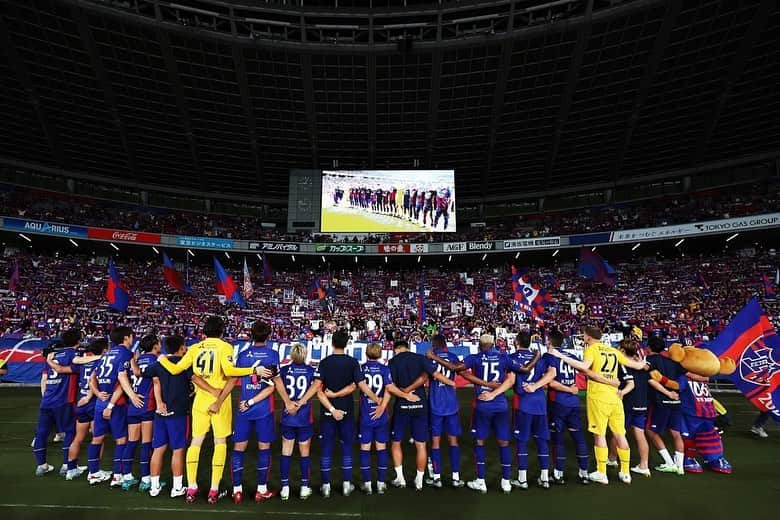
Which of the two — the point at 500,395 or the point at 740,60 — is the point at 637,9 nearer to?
the point at 740,60

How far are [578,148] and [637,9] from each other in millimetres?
11940

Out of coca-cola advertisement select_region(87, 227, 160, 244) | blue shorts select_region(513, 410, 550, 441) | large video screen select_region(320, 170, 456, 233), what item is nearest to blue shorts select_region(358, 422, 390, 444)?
blue shorts select_region(513, 410, 550, 441)

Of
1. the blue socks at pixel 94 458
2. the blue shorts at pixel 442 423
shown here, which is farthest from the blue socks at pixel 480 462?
the blue socks at pixel 94 458

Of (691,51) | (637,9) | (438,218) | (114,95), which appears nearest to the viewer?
(637,9)

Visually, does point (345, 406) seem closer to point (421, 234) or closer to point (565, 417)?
point (565, 417)

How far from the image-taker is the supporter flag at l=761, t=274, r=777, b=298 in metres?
27.4

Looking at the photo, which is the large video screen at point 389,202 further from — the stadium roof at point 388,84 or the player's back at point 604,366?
the player's back at point 604,366

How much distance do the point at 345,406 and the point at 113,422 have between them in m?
3.83

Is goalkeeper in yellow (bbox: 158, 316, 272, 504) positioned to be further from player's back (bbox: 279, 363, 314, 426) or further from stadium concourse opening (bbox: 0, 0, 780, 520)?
player's back (bbox: 279, 363, 314, 426)

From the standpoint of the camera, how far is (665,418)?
702 cm

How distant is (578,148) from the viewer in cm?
3409

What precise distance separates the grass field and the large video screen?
25.5 meters

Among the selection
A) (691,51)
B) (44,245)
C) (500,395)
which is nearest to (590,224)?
(691,51)

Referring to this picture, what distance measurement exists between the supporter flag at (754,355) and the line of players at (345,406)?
2332 mm
